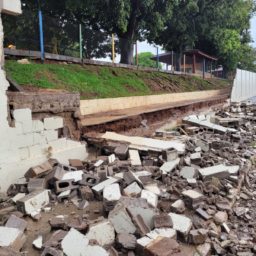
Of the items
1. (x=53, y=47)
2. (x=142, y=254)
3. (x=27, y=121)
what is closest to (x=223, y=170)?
(x=142, y=254)

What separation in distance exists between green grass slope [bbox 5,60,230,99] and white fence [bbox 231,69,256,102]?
7.73 m

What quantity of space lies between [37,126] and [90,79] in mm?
5990

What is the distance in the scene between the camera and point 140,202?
13.0ft

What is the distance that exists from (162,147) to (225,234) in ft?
9.14

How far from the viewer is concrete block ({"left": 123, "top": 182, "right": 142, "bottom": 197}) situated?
4.46m

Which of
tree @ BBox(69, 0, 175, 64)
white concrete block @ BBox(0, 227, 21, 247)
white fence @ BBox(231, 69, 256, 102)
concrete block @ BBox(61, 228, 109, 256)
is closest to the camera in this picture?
Result: concrete block @ BBox(61, 228, 109, 256)

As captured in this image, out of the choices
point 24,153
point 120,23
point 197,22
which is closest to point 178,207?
point 24,153

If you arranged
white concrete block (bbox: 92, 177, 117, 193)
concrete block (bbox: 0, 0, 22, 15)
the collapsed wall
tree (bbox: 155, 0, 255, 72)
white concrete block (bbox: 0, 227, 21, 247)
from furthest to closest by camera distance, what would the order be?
tree (bbox: 155, 0, 255, 72) < concrete block (bbox: 0, 0, 22, 15) < the collapsed wall < white concrete block (bbox: 92, 177, 117, 193) < white concrete block (bbox: 0, 227, 21, 247)

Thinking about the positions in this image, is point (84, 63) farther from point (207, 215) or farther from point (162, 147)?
point (207, 215)

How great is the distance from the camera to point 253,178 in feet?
21.8

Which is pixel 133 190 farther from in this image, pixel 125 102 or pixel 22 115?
pixel 125 102

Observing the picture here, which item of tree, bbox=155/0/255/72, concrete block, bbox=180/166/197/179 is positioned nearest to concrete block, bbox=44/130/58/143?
concrete block, bbox=180/166/197/179

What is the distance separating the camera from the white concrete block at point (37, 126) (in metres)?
5.22

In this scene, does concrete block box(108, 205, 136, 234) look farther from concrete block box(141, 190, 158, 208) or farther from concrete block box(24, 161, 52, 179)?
concrete block box(24, 161, 52, 179)
